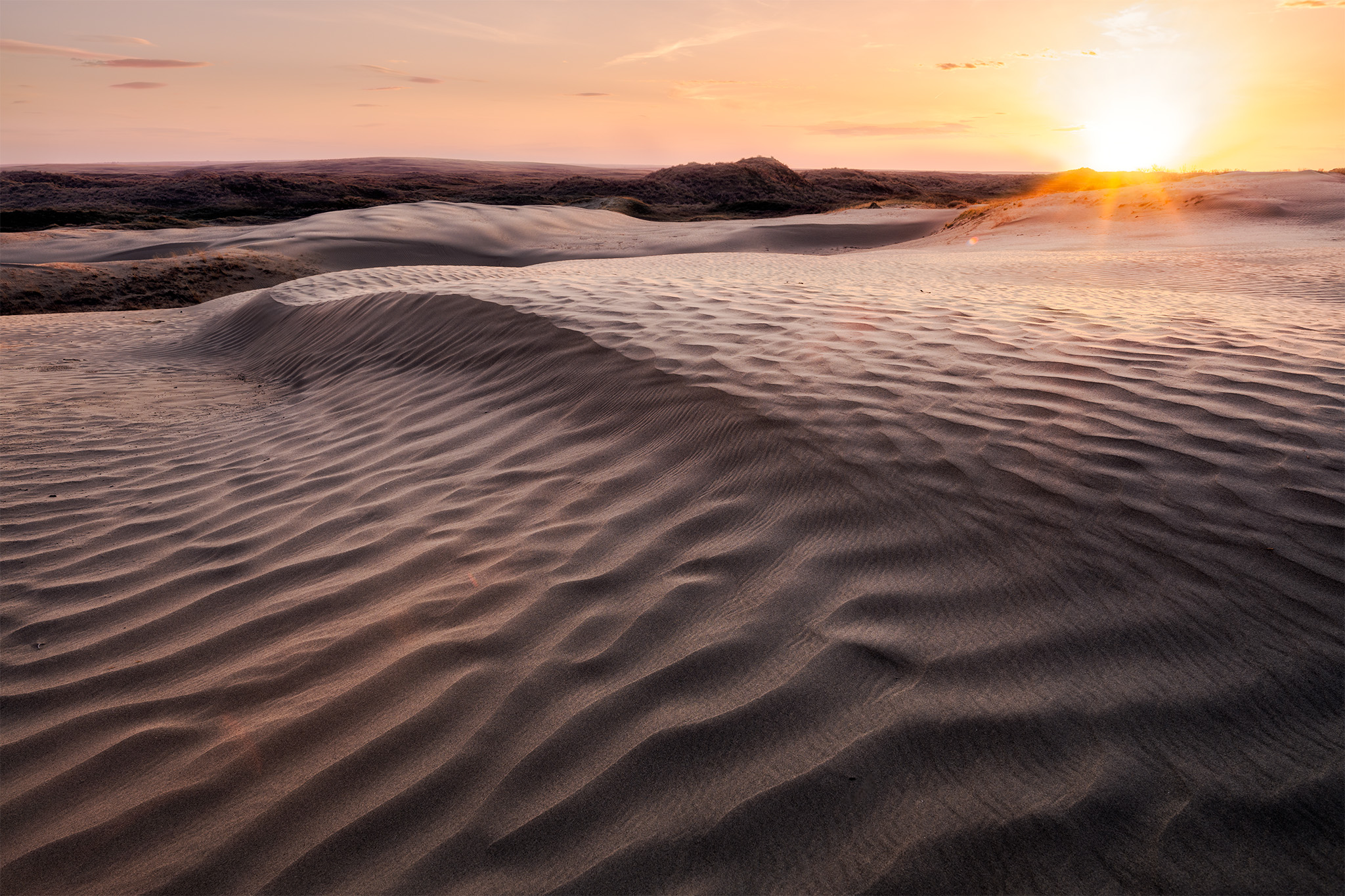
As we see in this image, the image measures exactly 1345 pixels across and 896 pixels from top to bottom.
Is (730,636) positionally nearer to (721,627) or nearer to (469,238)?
(721,627)

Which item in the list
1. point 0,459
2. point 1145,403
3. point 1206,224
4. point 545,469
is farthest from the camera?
point 1206,224

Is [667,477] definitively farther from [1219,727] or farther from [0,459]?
[0,459]

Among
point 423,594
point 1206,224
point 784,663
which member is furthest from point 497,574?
point 1206,224

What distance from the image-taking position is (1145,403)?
110 inches

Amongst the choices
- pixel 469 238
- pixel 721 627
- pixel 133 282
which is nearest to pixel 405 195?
pixel 469 238

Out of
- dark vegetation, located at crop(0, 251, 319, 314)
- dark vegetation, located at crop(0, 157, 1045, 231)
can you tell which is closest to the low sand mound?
dark vegetation, located at crop(0, 251, 319, 314)

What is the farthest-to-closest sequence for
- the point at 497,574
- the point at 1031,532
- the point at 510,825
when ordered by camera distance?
1. the point at 497,574
2. the point at 1031,532
3. the point at 510,825

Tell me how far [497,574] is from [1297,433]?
2.70m

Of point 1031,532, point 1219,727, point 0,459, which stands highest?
Answer: point 1031,532

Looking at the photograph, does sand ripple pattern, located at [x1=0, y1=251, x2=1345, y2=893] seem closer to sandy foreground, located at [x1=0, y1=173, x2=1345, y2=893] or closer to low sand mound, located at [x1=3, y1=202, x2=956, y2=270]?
sandy foreground, located at [x1=0, y1=173, x2=1345, y2=893]

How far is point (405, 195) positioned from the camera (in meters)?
42.2

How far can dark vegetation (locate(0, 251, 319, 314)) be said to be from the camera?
12242 mm

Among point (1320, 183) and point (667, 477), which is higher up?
point (1320, 183)

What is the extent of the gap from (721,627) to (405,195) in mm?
45608
